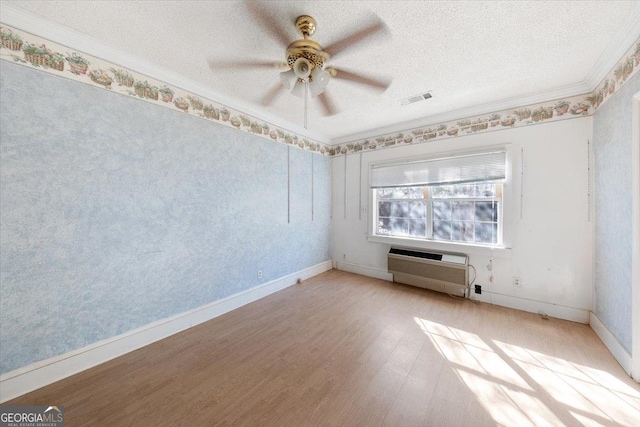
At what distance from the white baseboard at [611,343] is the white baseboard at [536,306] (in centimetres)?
9

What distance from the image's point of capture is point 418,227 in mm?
3748

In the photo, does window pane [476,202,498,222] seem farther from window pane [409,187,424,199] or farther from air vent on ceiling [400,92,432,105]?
air vent on ceiling [400,92,432,105]

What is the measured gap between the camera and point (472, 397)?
61.9 inches

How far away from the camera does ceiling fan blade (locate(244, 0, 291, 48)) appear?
1465mm

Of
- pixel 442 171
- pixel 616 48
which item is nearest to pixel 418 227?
pixel 442 171

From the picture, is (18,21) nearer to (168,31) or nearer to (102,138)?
(102,138)

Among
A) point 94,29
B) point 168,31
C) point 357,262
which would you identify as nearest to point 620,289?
point 357,262

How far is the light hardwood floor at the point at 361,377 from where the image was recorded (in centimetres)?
144

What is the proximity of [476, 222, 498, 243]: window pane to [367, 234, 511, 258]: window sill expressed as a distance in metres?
0.15

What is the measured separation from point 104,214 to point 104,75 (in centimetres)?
120

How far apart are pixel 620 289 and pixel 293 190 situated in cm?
372

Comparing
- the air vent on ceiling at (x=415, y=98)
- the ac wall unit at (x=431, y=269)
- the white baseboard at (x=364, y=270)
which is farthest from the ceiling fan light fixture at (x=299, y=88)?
the white baseboard at (x=364, y=270)

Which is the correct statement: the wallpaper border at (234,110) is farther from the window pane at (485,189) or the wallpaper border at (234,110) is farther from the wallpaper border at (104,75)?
the window pane at (485,189)

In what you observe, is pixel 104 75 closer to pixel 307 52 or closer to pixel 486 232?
pixel 307 52
